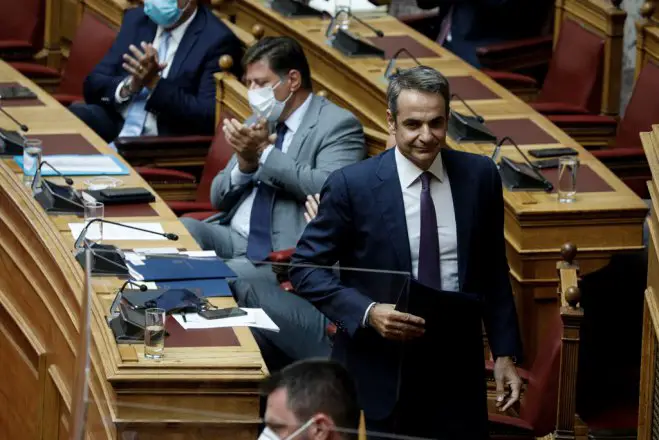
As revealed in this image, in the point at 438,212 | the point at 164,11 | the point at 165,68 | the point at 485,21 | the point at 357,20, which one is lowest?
the point at 438,212

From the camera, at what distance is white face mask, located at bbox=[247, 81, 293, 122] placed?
4.92 meters

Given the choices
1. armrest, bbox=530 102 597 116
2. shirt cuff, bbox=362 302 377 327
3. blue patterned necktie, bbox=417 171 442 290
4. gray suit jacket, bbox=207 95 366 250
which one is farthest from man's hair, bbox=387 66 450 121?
armrest, bbox=530 102 597 116

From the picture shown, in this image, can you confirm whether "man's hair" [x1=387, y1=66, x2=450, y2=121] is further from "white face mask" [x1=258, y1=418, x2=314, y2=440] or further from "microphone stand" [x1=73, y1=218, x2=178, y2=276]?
"white face mask" [x1=258, y1=418, x2=314, y2=440]

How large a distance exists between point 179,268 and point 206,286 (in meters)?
0.13

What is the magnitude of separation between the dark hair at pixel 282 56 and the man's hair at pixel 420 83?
1657mm

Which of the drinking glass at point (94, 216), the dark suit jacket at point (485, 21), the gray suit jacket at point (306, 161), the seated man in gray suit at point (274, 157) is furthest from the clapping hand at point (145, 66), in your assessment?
the dark suit jacket at point (485, 21)

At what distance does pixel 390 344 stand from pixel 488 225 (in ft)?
1.22

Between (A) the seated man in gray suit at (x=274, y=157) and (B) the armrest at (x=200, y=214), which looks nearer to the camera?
(A) the seated man in gray suit at (x=274, y=157)

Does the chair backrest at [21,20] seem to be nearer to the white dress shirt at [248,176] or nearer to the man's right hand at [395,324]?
the white dress shirt at [248,176]

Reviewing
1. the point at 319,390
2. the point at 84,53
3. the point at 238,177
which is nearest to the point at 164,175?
the point at 238,177

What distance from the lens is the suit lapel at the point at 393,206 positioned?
126 inches

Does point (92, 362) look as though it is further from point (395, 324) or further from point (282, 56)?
point (282, 56)

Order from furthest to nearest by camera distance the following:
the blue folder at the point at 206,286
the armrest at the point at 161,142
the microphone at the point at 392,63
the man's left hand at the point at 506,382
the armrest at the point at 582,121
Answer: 1. the armrest at the point at 582,121
2. the microphone at the point at 392,63
3. the armrest at the point at 161,142
4. the blue folder at the point at 206,286
5. the man's left hand at the point at 506,382

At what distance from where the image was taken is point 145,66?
20.0 feet
